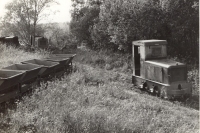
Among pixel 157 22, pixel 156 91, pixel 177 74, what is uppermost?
pixel 157 22

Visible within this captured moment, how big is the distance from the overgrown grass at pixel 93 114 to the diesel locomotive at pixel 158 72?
1.71 ft

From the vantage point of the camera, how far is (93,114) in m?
6.55

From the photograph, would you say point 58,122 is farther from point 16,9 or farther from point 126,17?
point 16,9

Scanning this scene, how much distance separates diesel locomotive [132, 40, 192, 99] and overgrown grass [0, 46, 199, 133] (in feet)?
1.71

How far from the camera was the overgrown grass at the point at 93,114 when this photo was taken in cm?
607

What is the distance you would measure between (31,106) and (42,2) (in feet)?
70.9

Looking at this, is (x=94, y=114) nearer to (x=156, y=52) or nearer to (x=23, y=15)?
(x=156, y=52)

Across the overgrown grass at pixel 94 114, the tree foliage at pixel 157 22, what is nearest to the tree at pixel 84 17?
the tree foliage at pixel 157 22

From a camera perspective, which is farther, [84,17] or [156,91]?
[84,17]

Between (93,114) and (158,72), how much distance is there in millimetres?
4492

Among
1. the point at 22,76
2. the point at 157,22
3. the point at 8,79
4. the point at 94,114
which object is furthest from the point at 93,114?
the point at 157,22

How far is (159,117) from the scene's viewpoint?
747 cm

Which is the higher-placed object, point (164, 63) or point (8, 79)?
point (164, 63)

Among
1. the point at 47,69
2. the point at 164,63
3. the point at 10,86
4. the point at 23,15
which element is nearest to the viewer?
the point at 10,86
